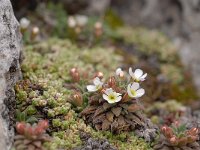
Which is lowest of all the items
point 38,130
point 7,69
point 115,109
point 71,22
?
point 38,130

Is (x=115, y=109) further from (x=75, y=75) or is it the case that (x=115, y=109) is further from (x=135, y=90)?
(x=75, y=75)

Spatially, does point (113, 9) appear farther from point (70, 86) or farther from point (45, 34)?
point (70, 86)

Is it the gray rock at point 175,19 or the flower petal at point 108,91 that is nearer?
the flower petal at point 108,91

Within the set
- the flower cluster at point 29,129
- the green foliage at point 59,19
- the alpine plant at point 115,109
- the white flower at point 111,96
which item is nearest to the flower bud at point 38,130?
the flower cluster at point 29,129

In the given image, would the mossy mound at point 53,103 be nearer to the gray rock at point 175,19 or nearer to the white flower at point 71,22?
the white flower at point 71,22

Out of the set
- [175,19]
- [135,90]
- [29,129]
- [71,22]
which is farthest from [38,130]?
[175,19]

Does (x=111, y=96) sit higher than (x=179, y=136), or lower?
higher

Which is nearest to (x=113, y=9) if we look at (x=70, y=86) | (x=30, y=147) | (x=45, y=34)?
(x=45, y=34)
